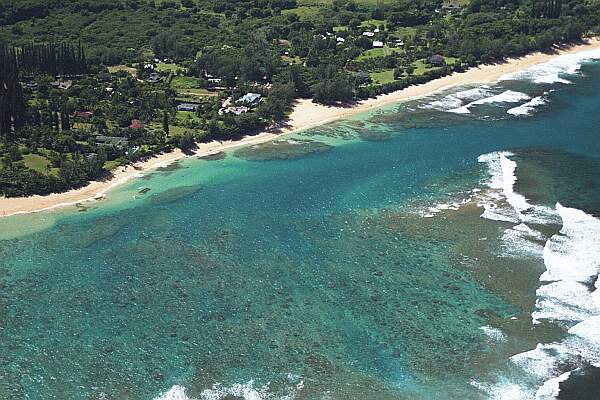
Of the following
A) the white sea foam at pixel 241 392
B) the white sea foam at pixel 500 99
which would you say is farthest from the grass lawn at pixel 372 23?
the white sea foam at pixel 241 392

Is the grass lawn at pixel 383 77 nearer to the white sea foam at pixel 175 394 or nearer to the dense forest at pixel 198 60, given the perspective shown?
the dense forest at pixel 198 60

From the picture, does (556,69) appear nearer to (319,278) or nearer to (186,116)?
(186,116)

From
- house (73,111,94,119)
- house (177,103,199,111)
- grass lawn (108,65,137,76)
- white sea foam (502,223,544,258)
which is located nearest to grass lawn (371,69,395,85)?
house (177,103,199,111)

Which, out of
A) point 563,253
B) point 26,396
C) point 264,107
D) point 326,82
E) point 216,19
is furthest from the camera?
point 216,19

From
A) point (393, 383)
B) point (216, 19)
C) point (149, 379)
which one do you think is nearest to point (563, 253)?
point (393, 383)

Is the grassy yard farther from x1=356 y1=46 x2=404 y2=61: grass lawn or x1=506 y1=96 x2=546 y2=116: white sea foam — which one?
x1=506 y1=96 x2=546 y2=116: white sea foam

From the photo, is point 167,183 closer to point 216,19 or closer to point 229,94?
point 229,94
